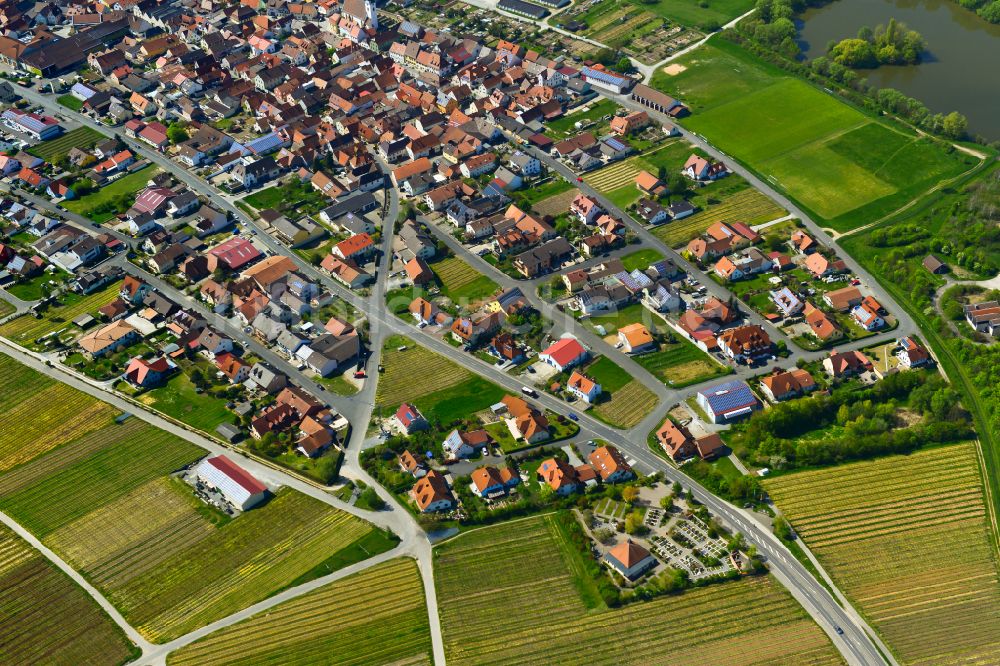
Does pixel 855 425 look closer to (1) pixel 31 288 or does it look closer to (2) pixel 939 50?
(1) pixel 31 288

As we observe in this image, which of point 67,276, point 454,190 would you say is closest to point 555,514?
point 454,190

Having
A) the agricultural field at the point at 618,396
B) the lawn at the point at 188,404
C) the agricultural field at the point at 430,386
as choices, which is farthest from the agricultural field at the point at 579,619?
the lawn at the point at 188,404

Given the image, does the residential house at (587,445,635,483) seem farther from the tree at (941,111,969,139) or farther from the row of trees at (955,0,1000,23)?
the row of trees at (955,0,1000,23)

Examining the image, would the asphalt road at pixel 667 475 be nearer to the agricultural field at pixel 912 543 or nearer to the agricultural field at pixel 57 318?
the agricultural field at pixel 912 543

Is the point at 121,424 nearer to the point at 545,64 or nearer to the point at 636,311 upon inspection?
the point at 636,311

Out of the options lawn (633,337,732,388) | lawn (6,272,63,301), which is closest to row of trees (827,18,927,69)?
lawn (633,337,732,388)
